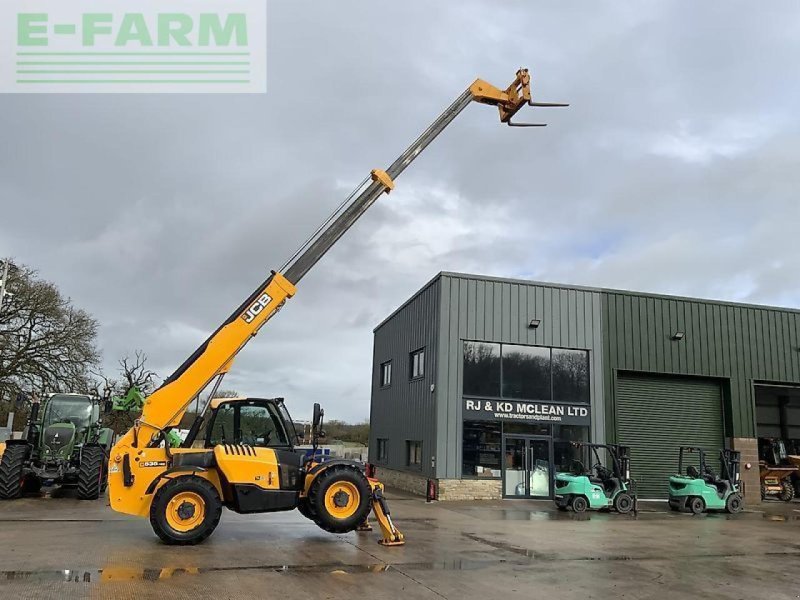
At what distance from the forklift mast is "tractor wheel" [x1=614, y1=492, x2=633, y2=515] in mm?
10442

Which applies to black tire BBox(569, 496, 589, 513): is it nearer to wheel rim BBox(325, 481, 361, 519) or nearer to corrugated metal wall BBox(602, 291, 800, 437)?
corrugated metal wall BBox(602, 291, 800, 437)

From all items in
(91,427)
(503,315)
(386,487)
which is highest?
(503,315)

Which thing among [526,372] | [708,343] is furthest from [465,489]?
[708,343]

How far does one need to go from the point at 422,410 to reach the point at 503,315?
3.95 m

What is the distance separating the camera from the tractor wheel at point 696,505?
17441mm

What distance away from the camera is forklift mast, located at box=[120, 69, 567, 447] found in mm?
9945

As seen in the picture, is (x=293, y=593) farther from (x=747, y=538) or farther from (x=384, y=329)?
(x=384, y=329)

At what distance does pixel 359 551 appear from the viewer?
9.25 meters

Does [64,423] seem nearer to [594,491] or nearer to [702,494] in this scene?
[594,491]

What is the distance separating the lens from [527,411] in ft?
64.6

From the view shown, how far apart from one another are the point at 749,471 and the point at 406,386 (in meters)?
11.9

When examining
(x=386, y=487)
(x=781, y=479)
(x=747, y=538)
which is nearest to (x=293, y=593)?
(x=747, y=538)

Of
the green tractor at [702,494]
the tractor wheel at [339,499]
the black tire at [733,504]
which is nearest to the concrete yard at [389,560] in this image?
the tractor wheel at [339,499]

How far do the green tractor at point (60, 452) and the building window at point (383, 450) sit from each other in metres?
10.5
